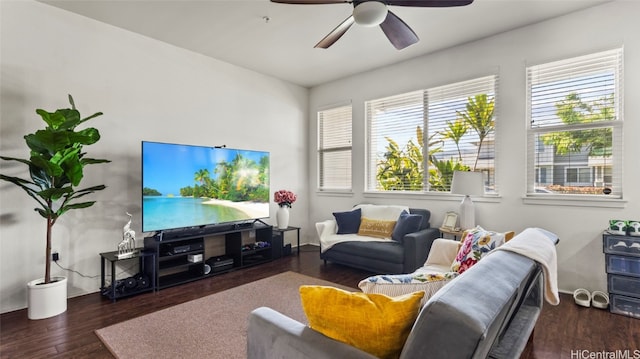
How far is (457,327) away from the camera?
2.56 feet

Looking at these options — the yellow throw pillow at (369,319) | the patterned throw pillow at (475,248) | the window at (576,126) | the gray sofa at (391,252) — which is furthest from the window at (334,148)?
the yellow throw pillow at (369,319)

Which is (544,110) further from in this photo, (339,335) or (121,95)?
(121,95)

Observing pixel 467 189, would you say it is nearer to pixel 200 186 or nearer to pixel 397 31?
pixel 397 31

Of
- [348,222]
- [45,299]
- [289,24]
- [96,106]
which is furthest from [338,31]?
[45,299]

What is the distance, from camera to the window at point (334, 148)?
17.0 feet

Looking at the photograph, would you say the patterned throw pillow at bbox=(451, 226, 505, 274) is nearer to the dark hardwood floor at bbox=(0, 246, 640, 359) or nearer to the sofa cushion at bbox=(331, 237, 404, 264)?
the dark hardwood floor at bbox=(0, 246, 640, 359)

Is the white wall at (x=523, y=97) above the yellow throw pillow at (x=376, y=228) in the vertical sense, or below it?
above

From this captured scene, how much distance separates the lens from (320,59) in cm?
432

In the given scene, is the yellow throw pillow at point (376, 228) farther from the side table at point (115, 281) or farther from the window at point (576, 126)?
the side table at point (115, 281)

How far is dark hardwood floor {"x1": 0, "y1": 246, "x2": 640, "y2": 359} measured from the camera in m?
2.12

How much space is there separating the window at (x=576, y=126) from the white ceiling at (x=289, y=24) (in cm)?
60

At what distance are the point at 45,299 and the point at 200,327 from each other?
140cm

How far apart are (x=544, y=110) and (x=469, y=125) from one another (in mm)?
767

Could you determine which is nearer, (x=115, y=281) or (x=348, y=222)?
(x=115, y=281)
